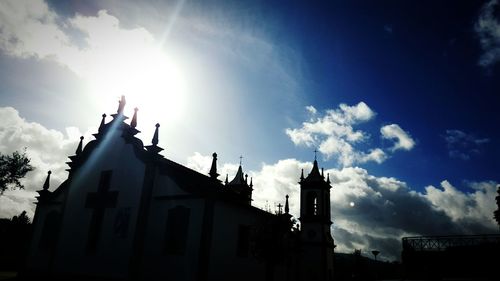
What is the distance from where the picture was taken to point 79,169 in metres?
26.5

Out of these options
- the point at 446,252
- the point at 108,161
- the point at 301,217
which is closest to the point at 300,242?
the point at 301,217

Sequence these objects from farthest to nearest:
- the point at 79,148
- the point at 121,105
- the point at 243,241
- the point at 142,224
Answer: the point at 79,148 → the point at 121,105 → the point at 243,241 → the point at 142,224

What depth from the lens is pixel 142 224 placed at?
2019 cm

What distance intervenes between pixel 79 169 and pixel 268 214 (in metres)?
16.1

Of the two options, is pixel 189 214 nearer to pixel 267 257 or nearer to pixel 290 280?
pixel 267 257

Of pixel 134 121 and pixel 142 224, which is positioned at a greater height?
pixel 134 121

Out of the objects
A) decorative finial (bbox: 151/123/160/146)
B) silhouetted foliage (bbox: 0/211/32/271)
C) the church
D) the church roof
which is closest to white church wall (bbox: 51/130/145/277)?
the church

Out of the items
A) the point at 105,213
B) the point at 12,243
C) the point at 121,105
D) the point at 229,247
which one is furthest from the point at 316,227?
the point at 12,243

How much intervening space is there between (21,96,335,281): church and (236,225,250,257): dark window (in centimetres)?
7

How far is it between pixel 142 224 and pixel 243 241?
6959 millimetres

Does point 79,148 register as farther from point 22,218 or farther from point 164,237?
point 22,218

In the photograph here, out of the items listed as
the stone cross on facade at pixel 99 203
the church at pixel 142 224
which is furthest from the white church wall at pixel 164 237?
the stone cross on facade at pixel 99 203

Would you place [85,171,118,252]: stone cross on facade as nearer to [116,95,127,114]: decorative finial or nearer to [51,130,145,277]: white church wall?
[51,130,145,277]: white church wall

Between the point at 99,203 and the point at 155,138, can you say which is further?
the point at 99,203
